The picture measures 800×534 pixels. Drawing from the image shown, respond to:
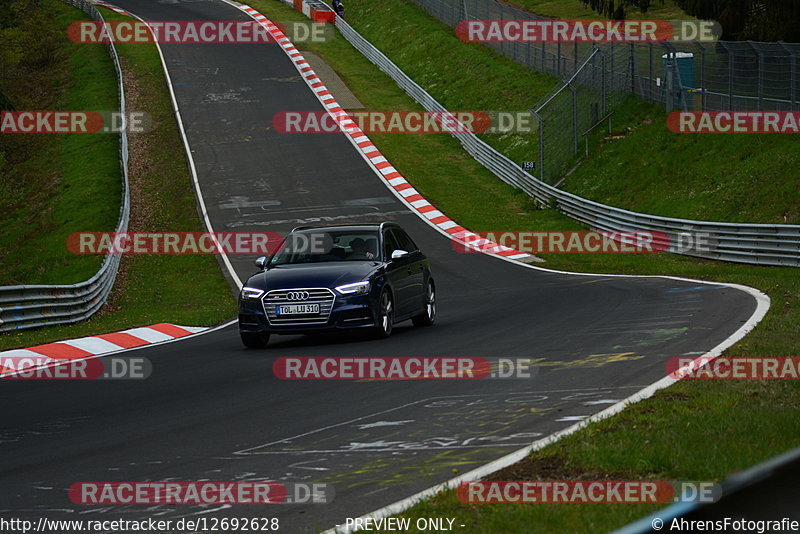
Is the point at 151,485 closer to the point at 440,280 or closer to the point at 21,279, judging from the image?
the point at 440,280

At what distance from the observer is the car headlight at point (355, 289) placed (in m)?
14.1

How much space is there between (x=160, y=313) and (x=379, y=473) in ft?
51.9

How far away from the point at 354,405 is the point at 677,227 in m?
19.9

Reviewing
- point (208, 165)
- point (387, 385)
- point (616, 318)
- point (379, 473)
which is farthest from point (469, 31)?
point (379, 473)

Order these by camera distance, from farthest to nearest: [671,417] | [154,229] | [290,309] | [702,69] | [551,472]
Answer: [154,229] < [702,69] < [290,309] < [671,417] < [551,472]

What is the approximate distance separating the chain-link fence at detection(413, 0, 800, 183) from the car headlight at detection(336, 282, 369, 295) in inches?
722

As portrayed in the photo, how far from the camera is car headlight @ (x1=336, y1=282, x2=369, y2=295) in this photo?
1414 cm

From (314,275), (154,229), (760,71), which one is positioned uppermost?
(760,71)

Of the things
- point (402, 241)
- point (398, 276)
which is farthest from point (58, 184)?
point (398, 276)

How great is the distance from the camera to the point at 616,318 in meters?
15.0

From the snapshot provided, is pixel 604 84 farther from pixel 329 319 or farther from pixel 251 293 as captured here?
pixel 251 293

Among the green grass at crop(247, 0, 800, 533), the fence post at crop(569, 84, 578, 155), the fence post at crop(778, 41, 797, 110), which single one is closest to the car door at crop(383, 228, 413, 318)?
the green grass at crop(247, 0, 800, 533)

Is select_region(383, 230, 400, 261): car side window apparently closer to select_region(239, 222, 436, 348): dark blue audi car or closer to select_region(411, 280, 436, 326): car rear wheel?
select_region(239, 222, 436, 348): dark blue audi car

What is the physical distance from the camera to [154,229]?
33.6m
